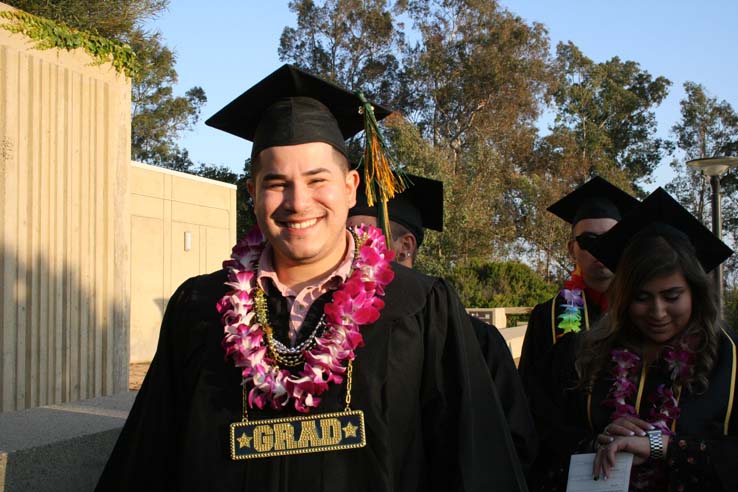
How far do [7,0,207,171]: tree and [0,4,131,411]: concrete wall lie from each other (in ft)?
1.84

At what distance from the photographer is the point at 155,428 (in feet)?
8.08

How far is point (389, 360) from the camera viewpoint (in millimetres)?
2391

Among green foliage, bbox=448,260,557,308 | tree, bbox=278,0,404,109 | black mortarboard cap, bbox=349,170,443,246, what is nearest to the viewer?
black mortarboard cap, bbox=349,170,443,246

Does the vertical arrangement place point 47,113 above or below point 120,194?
above

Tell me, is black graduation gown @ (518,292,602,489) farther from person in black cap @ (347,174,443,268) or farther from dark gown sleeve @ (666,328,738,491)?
person in black cap @ (347,174,443,268)

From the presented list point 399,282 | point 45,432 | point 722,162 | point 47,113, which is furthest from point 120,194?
point 722,162

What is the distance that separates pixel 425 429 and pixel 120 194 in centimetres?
456

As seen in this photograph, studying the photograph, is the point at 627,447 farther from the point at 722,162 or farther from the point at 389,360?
the point at 722,162

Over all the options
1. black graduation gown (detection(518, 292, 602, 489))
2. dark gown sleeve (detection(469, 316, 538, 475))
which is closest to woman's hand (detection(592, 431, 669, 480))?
dark gown sleeve (detection(469, 316, 538, 475))

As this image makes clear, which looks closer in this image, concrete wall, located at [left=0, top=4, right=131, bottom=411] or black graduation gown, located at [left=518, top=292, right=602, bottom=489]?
black graduation gown, located at [left=518, top=292, right=602, bottom=489]

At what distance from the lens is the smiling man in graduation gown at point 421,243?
299 cm

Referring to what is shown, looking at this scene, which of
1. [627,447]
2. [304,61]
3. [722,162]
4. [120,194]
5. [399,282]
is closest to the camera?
A: [399,282]

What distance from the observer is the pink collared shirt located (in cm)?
249

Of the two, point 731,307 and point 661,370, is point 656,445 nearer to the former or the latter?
point 661,370
